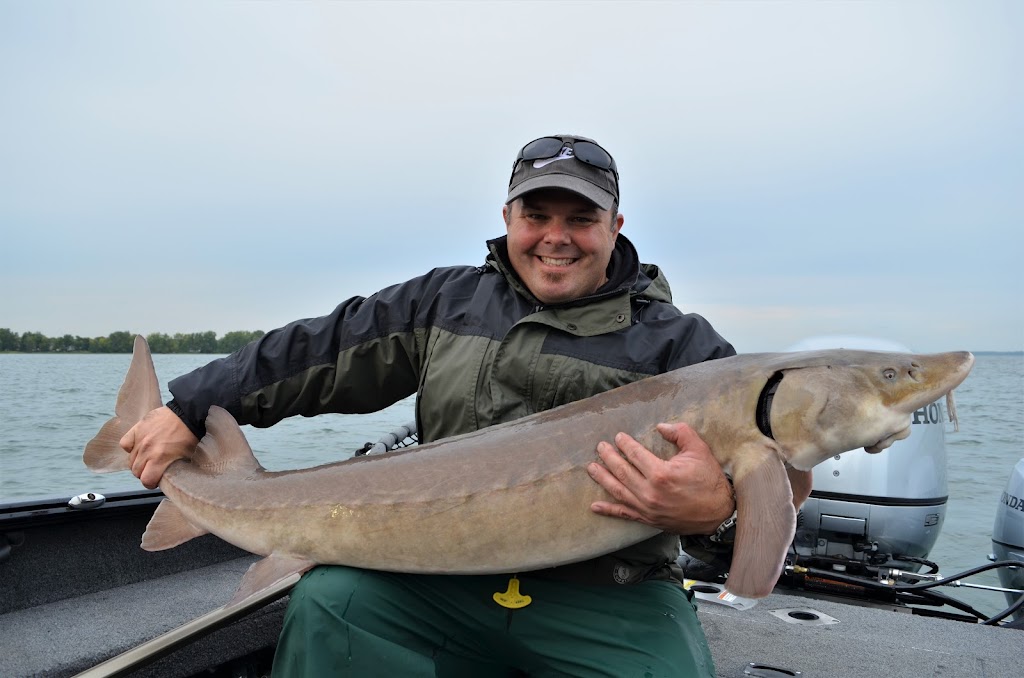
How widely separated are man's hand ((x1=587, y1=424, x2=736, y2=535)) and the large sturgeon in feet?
0.15

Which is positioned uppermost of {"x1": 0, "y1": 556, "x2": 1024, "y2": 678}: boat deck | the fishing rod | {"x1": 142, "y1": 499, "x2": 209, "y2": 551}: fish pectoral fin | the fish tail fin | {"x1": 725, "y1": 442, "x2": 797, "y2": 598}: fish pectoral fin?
the fish tail fin

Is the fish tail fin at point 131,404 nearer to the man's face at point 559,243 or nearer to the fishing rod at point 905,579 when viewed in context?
the man's face at point 559,243

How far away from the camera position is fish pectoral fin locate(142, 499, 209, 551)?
258 centimetres

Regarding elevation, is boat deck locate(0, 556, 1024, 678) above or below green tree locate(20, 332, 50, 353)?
below

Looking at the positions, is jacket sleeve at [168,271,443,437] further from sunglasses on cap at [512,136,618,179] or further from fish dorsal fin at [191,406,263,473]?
sunglasses on cap at [512,136,618,179]

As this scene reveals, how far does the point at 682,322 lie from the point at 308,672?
1.62 m

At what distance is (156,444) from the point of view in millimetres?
2668

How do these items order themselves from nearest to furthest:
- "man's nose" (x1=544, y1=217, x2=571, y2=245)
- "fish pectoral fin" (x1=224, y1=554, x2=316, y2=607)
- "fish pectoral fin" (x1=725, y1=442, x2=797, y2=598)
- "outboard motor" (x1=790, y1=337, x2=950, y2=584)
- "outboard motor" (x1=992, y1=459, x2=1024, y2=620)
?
1. "fish pectoral fin" (x1=725, y1=442, x2=797, y2=598)
2. "fish pectoral fin" (x1=224, y1=554, x2=316, y2=607)
3. "man's nose" (x1=544, y1=217, x2=571, y2=245)
4. "outboard motor" (x1=790, y1=337, x2=950, y2=584)
5. "outboard motor" (x1=992, y1=459, x2=1024, y2=620)

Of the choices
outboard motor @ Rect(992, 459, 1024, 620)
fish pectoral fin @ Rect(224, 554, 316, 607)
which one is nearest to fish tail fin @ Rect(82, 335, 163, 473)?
fish pectoral fin @ Rect(224, 554, 316, 607)

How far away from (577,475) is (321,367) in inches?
44.4

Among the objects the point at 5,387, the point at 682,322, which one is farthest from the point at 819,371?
the point at 5,387

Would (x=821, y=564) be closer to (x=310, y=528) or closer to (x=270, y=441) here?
(x=310, y=528)

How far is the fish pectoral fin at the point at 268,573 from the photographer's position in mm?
2309

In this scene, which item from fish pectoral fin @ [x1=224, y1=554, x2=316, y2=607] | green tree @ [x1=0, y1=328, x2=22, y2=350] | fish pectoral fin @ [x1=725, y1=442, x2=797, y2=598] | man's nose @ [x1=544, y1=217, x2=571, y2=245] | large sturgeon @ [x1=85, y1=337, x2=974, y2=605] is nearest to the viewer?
fish pectoral fin @ [x1=725, y1=442, x2=797, y2=598]
